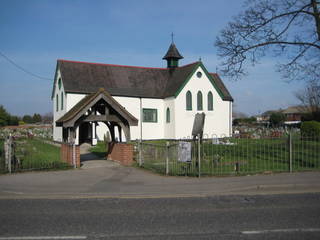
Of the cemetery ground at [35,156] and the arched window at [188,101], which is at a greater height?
the arched window at [188,101]

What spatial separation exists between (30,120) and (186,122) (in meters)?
71.7

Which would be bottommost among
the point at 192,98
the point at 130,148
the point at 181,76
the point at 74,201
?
the point at 74,201

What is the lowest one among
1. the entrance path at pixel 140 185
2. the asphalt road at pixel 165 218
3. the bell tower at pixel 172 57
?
the asphalt road at pixel 165 218

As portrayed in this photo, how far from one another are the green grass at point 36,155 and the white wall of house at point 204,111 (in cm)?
1648

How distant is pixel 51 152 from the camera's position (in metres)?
16.1

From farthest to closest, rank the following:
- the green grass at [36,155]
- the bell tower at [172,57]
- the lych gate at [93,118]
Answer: the bell tower at [172,57] < the lych gate at [93,118] < the green grass at [36,155]

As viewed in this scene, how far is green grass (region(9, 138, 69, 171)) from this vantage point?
45.6ft

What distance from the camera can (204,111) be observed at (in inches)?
1291

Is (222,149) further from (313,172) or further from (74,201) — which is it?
(74,201)

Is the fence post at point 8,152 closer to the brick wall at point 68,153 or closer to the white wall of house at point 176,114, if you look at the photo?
the brick wall at point 68,153

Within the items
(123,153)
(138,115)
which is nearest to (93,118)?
(123,153)

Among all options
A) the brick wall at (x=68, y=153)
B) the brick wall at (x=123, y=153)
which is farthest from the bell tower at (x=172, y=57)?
the brick wall at (x=68, y=153)

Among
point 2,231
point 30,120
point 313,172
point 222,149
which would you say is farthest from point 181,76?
point 30,120

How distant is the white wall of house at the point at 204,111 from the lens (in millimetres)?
31547
